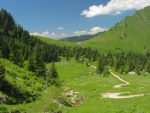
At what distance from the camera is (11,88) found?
191 ft

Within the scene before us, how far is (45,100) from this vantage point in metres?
56.9

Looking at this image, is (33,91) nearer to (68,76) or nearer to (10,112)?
(10,112)

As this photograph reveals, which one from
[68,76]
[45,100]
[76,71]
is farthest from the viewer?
[76,71]

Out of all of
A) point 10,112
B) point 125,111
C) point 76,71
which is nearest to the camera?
point 10,112

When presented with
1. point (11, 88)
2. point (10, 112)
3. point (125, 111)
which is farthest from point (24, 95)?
point (125, 111)

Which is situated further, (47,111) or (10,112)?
(47,111)

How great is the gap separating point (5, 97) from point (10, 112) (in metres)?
6.10

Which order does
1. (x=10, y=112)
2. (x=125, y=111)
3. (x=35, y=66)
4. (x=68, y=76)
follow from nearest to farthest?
(x=10, y=112), (x=125, y=111), (x=35, y=66), (x=68, y=76)

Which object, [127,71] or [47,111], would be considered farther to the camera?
[127,71]

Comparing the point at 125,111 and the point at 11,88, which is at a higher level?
the point at 11,88

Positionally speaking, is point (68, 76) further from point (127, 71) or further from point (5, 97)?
point (5, 97)

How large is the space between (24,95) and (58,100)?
6.77 metres

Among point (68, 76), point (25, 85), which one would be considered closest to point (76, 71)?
point (68, 76)

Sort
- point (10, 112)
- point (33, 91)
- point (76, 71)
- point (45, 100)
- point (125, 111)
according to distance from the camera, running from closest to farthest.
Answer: point (10, 112) < point (125, 111) < point (45, 100) < point (33, 91) < point (76, 71)
